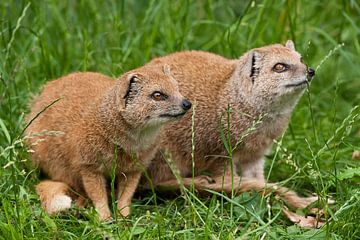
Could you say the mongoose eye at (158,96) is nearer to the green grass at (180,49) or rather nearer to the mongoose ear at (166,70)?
the mongoose ear at (166,70)

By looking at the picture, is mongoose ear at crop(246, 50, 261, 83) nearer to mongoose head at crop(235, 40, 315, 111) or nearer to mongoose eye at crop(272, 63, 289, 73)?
mongoose head at crop(235, 40, 315, 111)

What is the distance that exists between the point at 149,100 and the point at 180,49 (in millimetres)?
1305

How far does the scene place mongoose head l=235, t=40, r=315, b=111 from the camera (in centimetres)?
419

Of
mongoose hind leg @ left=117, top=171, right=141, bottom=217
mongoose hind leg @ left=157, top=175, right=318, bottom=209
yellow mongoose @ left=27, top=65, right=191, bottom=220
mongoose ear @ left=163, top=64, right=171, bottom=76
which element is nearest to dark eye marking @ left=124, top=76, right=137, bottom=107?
yellow mongoose @ left=27, top=65, right=191, bottom=220

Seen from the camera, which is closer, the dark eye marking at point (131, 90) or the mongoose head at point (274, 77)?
the dark eye marking at point (131, 90)

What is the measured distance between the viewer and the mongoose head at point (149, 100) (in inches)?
156

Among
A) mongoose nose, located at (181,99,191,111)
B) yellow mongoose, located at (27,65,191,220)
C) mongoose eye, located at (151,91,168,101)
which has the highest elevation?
mongoose eye, located at (151,91,168,101)

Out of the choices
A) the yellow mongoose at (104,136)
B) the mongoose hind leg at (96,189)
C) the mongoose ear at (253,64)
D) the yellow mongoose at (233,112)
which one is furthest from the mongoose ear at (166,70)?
the mongoose hind leg at (96,189)

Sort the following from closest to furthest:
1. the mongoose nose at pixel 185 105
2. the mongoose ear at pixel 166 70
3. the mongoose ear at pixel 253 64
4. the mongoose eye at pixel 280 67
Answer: the mongoose nose at pixel 185 105 < the mongoose ear at pixel 166 70 < the mongoose eye at pixel 280 67 < the mongoose ear at pixel 253 64

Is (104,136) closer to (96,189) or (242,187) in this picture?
(96,189)

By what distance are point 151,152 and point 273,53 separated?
0.84 metres

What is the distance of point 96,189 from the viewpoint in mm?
4133

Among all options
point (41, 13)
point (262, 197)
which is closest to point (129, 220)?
point (262, 197)

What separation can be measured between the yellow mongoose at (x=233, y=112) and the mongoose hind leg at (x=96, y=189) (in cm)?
37
